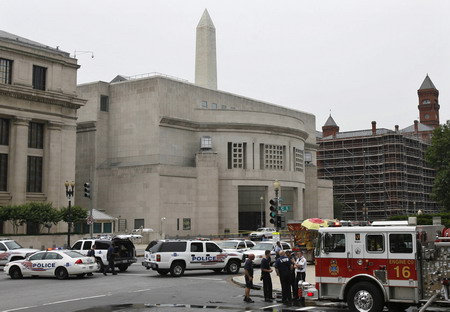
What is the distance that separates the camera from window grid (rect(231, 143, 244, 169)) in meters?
75.4

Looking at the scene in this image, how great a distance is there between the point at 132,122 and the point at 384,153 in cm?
5236

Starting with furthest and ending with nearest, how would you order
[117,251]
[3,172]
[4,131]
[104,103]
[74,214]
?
[104,103], [4,131], [3,172], [74,214], [117,251]

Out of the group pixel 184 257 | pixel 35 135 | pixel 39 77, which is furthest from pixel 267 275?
pixel 39 77

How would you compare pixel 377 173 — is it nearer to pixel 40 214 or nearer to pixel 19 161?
pixel 19 161

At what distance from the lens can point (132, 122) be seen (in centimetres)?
7350

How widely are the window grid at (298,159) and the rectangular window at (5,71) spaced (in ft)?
136

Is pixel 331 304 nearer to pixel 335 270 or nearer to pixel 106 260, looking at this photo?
pixel 335 270

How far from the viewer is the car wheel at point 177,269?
1121 inches

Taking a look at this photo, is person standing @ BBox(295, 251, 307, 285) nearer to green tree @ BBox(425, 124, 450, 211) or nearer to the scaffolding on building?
green tree @ BBox(425, 124, 450, 211)

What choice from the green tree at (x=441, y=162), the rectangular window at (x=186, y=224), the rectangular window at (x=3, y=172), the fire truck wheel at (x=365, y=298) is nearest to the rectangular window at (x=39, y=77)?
the rectangular window at (x=3, y=172)

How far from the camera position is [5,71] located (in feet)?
186

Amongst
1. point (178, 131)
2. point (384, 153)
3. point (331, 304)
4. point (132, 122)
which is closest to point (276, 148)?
point (178, 131)

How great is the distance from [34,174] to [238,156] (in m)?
27.1

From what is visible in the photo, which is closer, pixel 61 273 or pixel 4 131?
pixel 61 273
